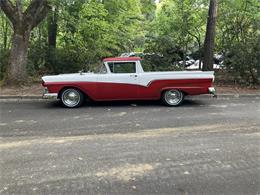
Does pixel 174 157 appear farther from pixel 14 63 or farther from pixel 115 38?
pixel 115 38

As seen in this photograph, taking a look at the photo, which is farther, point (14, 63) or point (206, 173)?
point (14, 63)

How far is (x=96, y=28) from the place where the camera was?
15.0 meters

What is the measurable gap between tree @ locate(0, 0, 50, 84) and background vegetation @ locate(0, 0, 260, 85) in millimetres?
713

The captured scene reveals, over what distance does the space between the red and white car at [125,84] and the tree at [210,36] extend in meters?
4.77

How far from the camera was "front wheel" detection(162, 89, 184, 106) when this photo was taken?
9758 millimetres

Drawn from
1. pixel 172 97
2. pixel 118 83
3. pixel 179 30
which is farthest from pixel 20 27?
pixel 179 30

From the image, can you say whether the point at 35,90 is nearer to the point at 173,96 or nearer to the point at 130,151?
the point at 173,96

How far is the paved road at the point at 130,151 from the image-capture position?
426cm

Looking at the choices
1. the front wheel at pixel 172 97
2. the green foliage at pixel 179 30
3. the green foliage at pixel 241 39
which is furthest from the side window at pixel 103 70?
the green foliage at pixel 241 39

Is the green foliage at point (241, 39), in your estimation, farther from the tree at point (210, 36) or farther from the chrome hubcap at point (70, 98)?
the chrome hubcap at point (70, 98)

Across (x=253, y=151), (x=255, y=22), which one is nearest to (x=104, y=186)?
(x=253, y=151)

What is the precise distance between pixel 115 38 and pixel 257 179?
497 inches

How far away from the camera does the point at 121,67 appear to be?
9.73 m

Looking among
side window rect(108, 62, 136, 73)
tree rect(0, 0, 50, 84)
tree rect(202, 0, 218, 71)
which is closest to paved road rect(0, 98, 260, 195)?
side window rect(108, 62, 136, 73)
